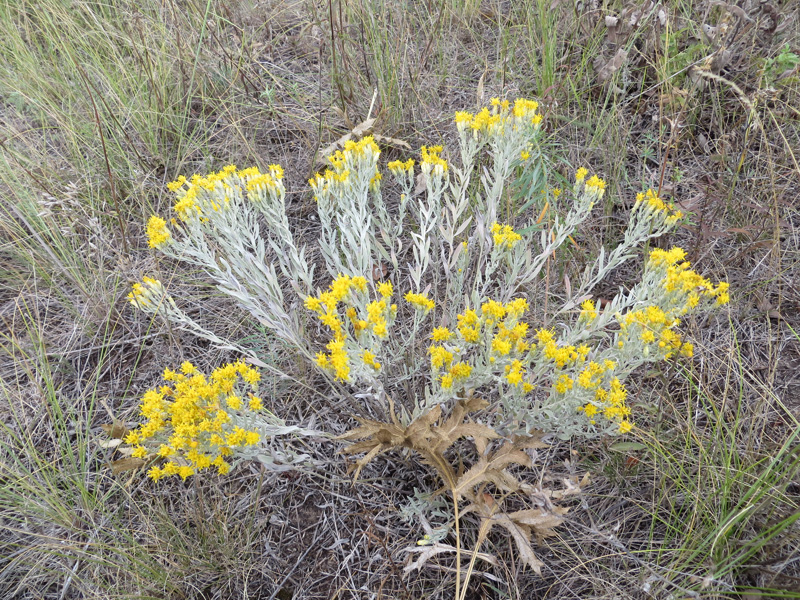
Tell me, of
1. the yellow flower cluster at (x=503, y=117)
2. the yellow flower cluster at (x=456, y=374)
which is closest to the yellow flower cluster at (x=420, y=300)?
the yellow flower cluster at (x=456, y=374)

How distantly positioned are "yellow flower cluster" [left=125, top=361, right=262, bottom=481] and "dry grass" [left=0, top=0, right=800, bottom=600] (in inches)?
12.6

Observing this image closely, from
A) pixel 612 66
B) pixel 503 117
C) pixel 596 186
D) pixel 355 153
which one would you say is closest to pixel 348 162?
pixel 355 153

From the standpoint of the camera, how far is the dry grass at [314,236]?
1.54 m

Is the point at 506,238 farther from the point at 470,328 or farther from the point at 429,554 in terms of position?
the point at 429,554

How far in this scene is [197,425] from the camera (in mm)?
1387

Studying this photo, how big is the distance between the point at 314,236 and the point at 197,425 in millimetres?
1350

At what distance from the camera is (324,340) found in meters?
2.19

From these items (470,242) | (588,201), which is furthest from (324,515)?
(588,201)

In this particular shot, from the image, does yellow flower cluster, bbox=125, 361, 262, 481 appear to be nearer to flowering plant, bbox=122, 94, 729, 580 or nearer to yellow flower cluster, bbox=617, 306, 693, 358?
flowering plant, bbox=122, 94, 729, 580

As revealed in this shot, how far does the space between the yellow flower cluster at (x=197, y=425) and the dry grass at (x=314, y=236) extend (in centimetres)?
32

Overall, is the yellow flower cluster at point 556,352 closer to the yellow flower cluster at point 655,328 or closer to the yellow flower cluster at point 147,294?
the yellow flower cluster at point 655,328

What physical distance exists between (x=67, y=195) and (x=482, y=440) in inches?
86.8

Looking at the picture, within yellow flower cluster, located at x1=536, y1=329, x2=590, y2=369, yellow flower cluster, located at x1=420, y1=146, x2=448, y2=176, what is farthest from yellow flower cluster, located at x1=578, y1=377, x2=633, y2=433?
yellow flower cluster, located at x1=420, y1=146, x2=448, y2=176

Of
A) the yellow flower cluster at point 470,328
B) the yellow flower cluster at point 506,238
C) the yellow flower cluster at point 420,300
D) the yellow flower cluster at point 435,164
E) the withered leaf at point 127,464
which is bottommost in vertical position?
the withered leaf at point 127,464
